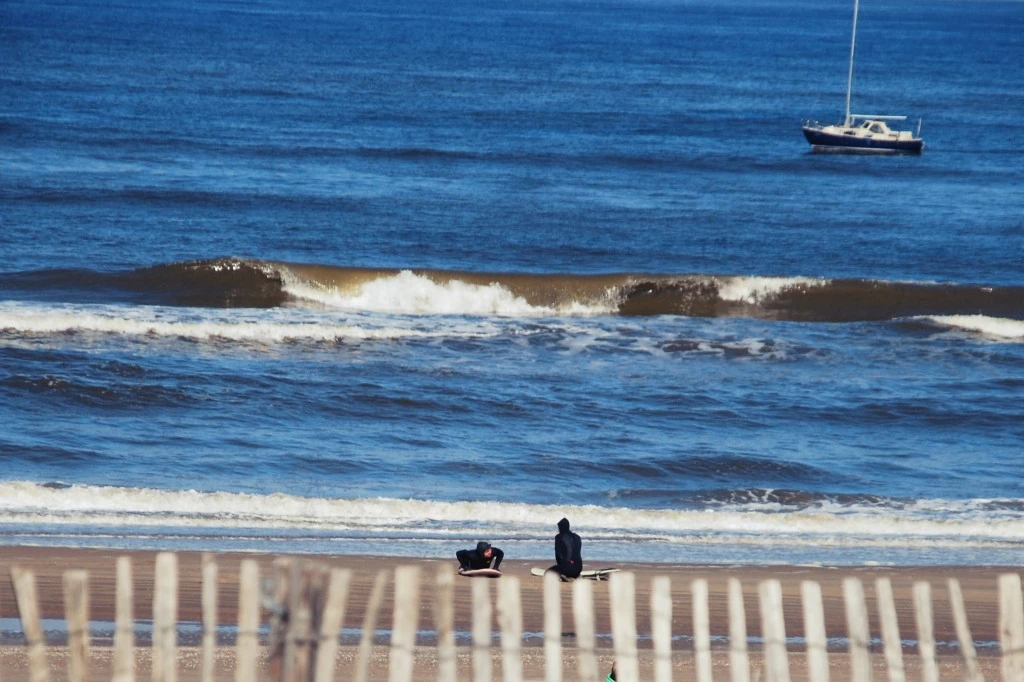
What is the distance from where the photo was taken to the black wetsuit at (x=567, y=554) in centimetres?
1159

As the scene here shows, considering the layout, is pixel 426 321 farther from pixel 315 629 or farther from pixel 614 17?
pixel 614 17

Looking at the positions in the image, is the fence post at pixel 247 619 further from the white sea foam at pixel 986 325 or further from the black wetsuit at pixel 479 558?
the white sea foam at pixel 986 325

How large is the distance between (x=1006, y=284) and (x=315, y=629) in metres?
28.4

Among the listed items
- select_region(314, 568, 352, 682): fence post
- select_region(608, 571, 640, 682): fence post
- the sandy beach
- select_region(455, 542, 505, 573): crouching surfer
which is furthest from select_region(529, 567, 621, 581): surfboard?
select_region(314, 568, 352, 682): fence post

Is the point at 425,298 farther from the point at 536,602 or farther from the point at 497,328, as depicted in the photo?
the point at 536,602

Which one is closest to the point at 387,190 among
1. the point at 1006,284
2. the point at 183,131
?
the point at 183,131

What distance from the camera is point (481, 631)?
6.45 metres

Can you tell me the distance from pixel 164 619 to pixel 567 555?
566 cm

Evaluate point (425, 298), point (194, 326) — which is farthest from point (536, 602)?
point (425, 298)

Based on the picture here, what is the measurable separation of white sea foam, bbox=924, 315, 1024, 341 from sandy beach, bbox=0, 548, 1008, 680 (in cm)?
1483

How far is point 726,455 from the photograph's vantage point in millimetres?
17891

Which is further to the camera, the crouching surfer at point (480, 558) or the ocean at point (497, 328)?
the ocean at point (497, 328)

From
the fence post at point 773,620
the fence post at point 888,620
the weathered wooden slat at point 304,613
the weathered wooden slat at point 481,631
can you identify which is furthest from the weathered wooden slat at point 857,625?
the weathered wooden slat at point 304,613

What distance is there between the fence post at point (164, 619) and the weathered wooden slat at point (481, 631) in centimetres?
146
